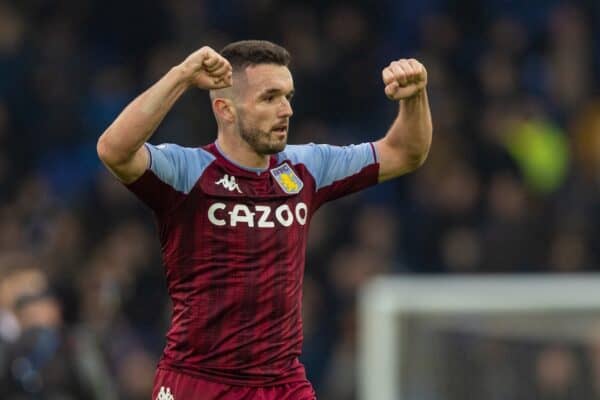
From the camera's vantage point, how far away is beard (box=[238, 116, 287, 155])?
534 cm

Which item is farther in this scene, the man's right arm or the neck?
the neck

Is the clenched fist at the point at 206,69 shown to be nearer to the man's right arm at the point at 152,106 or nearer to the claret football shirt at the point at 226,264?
the man's right arm at the point at 152,106

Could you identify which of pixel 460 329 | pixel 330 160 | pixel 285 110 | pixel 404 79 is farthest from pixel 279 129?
pixel 460 329

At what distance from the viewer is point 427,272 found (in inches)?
457

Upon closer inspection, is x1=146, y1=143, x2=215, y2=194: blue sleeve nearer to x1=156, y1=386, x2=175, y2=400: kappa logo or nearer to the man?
the man

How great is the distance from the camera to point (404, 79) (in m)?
5.44

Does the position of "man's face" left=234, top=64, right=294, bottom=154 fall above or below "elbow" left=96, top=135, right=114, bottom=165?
above

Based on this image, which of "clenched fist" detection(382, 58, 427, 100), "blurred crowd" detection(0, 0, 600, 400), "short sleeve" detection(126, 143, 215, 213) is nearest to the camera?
"short sleeve" detection(126, 143, 215, 213)

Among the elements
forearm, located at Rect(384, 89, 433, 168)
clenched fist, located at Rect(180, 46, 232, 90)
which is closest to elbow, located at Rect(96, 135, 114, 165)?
clenched fist, located at Rect(180, 46, 232, 90)

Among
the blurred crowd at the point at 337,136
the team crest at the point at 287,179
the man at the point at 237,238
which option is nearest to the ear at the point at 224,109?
the man at the point at 237,238

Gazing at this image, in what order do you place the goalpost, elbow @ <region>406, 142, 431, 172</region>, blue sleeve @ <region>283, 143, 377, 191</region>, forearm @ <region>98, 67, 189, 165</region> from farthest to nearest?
1. the goalpost
2. elbow @ <region>406, 142, 431, 172</region>
3. blue sleeve @ <region>283, 143, 377, 191</region>
4. forearm @ <region>98, 67, 189, 165</region>

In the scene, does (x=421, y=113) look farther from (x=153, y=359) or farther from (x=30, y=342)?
(x=153, y=359)

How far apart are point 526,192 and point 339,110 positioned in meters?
1.57

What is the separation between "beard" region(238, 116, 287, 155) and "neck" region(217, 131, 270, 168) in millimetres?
43
